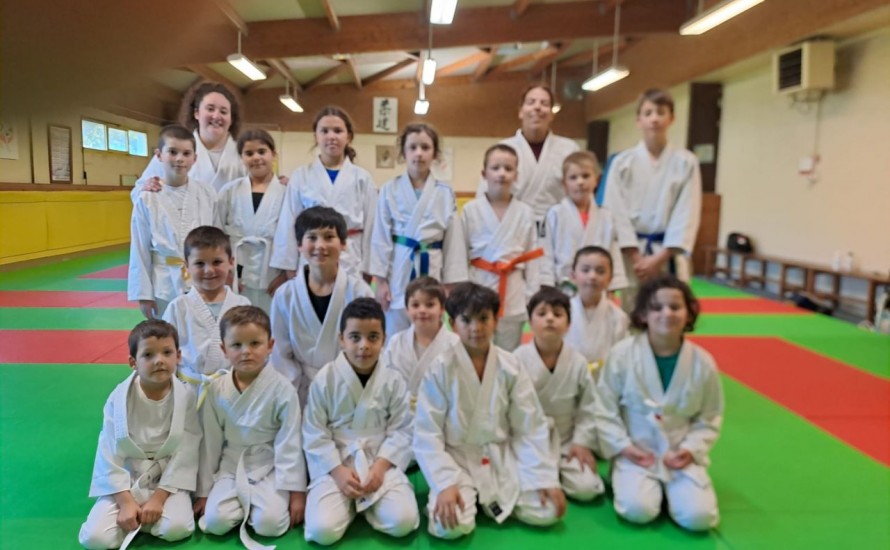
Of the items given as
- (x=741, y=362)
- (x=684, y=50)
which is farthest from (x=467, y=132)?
(x=741, y=362)

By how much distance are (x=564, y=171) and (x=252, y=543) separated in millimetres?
2938

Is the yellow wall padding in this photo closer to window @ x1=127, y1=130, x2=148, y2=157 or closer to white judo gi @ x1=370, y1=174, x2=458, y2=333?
window @ x1=127, y1=130, x2=148, y2=157

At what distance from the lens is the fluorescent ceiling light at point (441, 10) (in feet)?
3.94

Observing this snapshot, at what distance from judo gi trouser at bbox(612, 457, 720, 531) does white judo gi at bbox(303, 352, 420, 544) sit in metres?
1.03

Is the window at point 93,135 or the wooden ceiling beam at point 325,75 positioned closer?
the window at point 93,135

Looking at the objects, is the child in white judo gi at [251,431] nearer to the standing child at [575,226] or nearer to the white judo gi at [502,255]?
the white judo gi at [502,255]

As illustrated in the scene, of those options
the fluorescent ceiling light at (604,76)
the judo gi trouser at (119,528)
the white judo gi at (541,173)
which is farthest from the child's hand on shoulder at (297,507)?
the fluorescent ceiling light at (604,76)

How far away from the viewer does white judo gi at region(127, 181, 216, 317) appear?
3162mm

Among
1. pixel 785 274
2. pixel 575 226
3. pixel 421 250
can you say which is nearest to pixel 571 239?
pixel 575 226

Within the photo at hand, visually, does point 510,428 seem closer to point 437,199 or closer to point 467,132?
point 437,199

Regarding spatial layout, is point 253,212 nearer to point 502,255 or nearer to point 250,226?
point 250,226

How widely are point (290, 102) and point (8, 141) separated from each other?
68.5 inches

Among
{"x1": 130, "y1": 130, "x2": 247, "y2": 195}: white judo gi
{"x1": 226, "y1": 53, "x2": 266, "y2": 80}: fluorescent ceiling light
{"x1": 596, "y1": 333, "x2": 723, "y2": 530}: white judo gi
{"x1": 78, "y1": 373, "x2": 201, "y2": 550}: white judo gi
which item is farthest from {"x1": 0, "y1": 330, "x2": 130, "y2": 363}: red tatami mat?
{"x1": 596, "y1": 333, "x2": 723, "y2": 530}: white judo gi

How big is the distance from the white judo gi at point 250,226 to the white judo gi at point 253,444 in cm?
105
